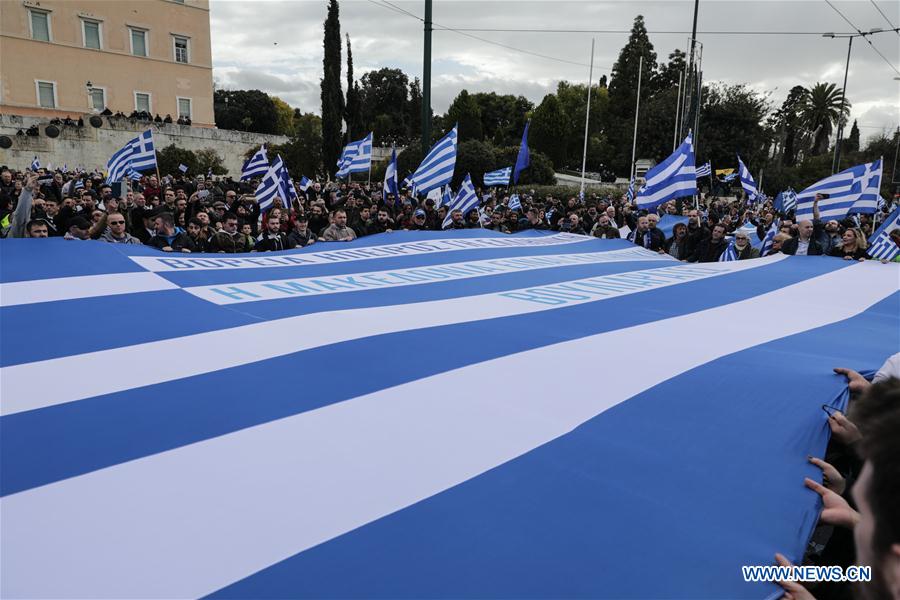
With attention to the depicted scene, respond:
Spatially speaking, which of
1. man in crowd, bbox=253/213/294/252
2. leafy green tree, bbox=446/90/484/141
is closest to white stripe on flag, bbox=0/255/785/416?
man in crowd, bbox=253/213/294/252

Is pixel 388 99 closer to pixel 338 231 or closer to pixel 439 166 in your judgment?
pixel 439 166

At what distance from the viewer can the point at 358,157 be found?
1312 centimetres

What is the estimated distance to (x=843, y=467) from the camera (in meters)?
2.96

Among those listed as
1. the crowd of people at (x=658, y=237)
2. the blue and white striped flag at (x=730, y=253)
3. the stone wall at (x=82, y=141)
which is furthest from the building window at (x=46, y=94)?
the blue and white striped flag at (x=730, y=253)

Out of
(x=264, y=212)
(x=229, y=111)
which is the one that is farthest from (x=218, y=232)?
(x=229, y=111)

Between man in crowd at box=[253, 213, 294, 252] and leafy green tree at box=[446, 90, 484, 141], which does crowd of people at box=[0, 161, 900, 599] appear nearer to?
man in crowd at box=[253, 213, 294, 252]

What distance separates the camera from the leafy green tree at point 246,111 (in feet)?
227

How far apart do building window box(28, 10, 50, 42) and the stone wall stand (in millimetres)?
8848

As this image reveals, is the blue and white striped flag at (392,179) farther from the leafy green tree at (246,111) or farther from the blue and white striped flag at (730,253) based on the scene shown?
the leafy green tree at (246,111)

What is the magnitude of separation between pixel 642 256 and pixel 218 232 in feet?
17.8

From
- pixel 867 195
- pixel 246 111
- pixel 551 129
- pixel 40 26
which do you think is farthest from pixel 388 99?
pixel 867 195

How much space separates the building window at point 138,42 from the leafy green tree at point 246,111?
24.5 m

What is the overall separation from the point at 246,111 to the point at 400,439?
75.2m

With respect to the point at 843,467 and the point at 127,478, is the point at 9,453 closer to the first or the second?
the point at 127,478
